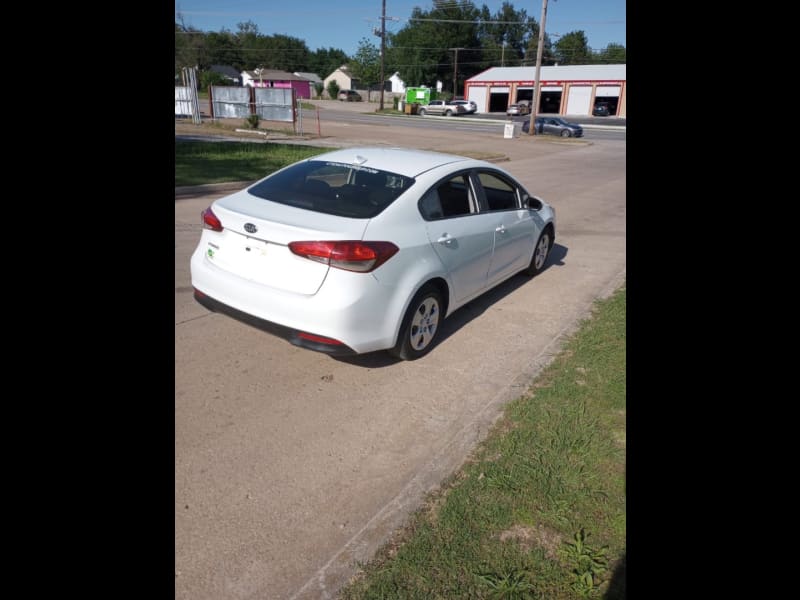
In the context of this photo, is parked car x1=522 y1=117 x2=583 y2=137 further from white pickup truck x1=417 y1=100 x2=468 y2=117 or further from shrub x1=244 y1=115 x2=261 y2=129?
white pickup truck x1=417 y1=100 x2=468 y2=117

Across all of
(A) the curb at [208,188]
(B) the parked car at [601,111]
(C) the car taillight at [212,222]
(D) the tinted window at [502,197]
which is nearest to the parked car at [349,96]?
(B) the parked car at [601,111]

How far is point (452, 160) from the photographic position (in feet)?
17.9

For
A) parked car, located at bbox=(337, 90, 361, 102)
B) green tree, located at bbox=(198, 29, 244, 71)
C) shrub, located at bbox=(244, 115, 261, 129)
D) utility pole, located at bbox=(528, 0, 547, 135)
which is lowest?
shrub, located at bbox=(244, 115, 261, 129)

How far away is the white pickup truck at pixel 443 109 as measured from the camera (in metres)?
62.9

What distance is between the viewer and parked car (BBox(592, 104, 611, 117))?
64.0m

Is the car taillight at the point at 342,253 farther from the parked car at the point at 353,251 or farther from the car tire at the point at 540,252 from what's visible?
the car tire at the point at 540,252

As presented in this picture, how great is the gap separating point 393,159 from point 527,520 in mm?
3427

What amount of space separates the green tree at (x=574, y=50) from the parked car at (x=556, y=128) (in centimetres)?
Answer: 7745

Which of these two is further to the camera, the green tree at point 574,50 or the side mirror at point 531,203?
the green tree at point 574,50

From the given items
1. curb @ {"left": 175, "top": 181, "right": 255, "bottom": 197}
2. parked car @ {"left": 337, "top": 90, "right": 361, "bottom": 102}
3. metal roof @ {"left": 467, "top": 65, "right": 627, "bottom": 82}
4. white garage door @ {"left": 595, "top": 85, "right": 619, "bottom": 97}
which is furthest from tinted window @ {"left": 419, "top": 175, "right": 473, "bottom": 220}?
parked car @ {"left": 337, "top": 90, "right": 361, "bottom": 102}

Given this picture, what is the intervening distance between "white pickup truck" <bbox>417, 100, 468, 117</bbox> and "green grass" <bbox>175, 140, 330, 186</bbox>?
45996 millimetres
